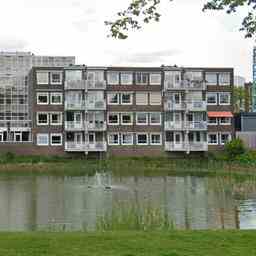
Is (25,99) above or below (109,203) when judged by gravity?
above

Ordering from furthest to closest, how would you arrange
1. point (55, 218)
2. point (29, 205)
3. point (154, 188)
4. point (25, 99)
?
point (25, 99), point (154, 188), point (29, 205), point (55, 218)

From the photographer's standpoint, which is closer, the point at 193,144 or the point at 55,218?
the point at 55,218

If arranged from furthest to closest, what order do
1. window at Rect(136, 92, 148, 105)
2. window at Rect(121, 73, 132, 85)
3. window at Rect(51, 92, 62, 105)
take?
window at Rect(136, 92, 148, 105) < window at Rect(121, 73, 132, 85) < window at Rect(51, 92, 62, 105)

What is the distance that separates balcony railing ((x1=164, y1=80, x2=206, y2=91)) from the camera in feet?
286

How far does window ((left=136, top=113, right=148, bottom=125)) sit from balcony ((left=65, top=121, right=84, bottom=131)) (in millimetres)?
8057

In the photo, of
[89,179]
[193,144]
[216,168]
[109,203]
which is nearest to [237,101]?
[193,144]

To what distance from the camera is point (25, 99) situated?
96562mm

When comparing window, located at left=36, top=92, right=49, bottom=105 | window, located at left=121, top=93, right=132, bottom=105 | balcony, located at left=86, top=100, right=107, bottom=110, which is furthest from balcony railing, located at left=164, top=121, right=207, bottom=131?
window, located at left=36, top=92, right=49, bottom=105

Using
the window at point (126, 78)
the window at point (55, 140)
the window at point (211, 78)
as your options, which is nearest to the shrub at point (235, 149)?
the window at point (211, 78)

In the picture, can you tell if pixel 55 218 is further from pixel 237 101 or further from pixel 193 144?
pixel 237 101

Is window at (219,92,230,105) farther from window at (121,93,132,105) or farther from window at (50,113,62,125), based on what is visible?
window at (50,113,62,125)

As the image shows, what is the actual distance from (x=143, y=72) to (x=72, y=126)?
40.9 ft

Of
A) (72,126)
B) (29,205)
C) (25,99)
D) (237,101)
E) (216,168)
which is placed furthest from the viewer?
(237,101)

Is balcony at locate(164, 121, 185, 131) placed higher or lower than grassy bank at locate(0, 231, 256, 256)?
higher
